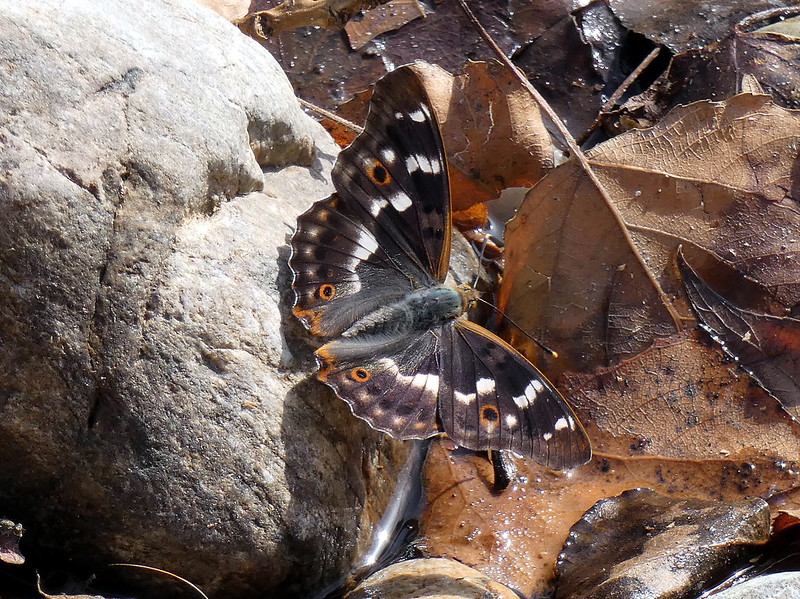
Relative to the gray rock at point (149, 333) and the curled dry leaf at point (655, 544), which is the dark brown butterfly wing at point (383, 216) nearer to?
the gray rock at point (149, 333)

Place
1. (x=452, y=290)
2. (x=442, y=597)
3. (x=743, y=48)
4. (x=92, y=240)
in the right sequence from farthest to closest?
(x=743, y=48)
(x=452, y=290)
(x=442, y=597)
(x=92, y=240)

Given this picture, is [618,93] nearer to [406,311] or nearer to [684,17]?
[684,17]

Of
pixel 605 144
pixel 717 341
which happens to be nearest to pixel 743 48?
pixel 605 144

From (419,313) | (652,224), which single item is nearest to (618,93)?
(652,224)

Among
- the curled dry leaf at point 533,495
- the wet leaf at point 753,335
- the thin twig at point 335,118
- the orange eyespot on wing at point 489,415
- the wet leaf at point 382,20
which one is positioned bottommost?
the curled dry leaf at point 533,495

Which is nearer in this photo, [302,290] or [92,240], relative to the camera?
[92,240]

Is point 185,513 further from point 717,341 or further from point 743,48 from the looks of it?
point 743,48

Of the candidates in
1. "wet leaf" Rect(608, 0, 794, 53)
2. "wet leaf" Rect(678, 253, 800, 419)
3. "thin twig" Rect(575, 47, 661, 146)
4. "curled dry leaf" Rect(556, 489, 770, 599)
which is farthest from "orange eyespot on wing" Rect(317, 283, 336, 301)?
"wet leaf" Rect(608, 0, 794, 53)

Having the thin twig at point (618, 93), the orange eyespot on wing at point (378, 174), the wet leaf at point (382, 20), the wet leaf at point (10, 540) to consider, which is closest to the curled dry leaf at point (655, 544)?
the orange eyespot on wing at point (378, 174)
